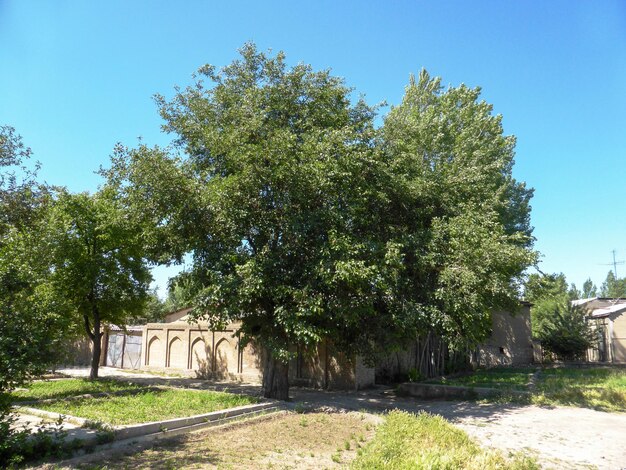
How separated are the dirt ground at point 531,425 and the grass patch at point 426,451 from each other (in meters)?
1.02

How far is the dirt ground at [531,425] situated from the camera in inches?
348

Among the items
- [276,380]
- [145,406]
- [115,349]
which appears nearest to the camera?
[145,406]

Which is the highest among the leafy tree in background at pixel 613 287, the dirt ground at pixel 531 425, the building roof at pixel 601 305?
the leafy tree in background at pixel 613 287

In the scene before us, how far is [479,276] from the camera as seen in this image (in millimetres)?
14336

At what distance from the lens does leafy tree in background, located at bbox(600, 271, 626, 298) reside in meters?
108

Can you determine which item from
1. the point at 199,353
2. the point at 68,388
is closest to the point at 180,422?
the point at 68,388

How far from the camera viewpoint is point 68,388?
51.3 ft

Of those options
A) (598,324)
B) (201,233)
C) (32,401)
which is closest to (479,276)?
(201,233)

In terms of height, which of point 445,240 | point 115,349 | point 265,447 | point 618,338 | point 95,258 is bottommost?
point 265,447

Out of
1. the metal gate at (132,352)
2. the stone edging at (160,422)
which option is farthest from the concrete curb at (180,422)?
the metal gate at (132,352)

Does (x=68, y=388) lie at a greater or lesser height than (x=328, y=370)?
lesser

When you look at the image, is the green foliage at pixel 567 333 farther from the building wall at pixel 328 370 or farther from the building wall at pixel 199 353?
the building wall at pixel 199 353

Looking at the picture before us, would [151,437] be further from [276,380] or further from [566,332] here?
[566,332]

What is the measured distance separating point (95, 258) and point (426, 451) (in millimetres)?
14483
